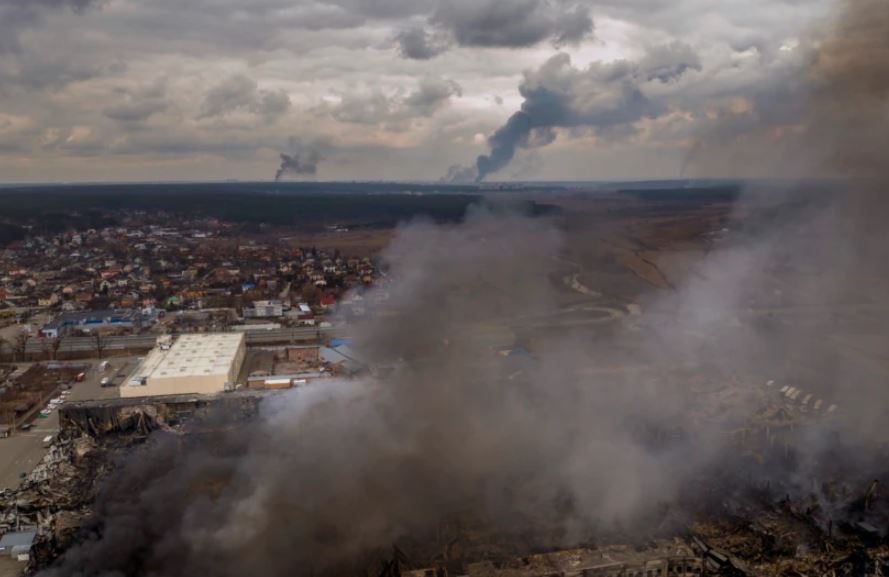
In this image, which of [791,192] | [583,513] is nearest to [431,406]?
[583,513]

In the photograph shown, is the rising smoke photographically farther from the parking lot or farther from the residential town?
the residential town

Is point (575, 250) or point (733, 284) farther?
point (575, 250)

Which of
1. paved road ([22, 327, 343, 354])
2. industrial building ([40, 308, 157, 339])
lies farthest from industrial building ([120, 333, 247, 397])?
industrial building ([40, 308, 157, 339])

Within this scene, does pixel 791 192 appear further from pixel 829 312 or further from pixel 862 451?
pixel 862 451

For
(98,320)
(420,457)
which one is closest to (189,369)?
(420,457)

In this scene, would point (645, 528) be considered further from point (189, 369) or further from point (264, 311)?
point (264, 311)
